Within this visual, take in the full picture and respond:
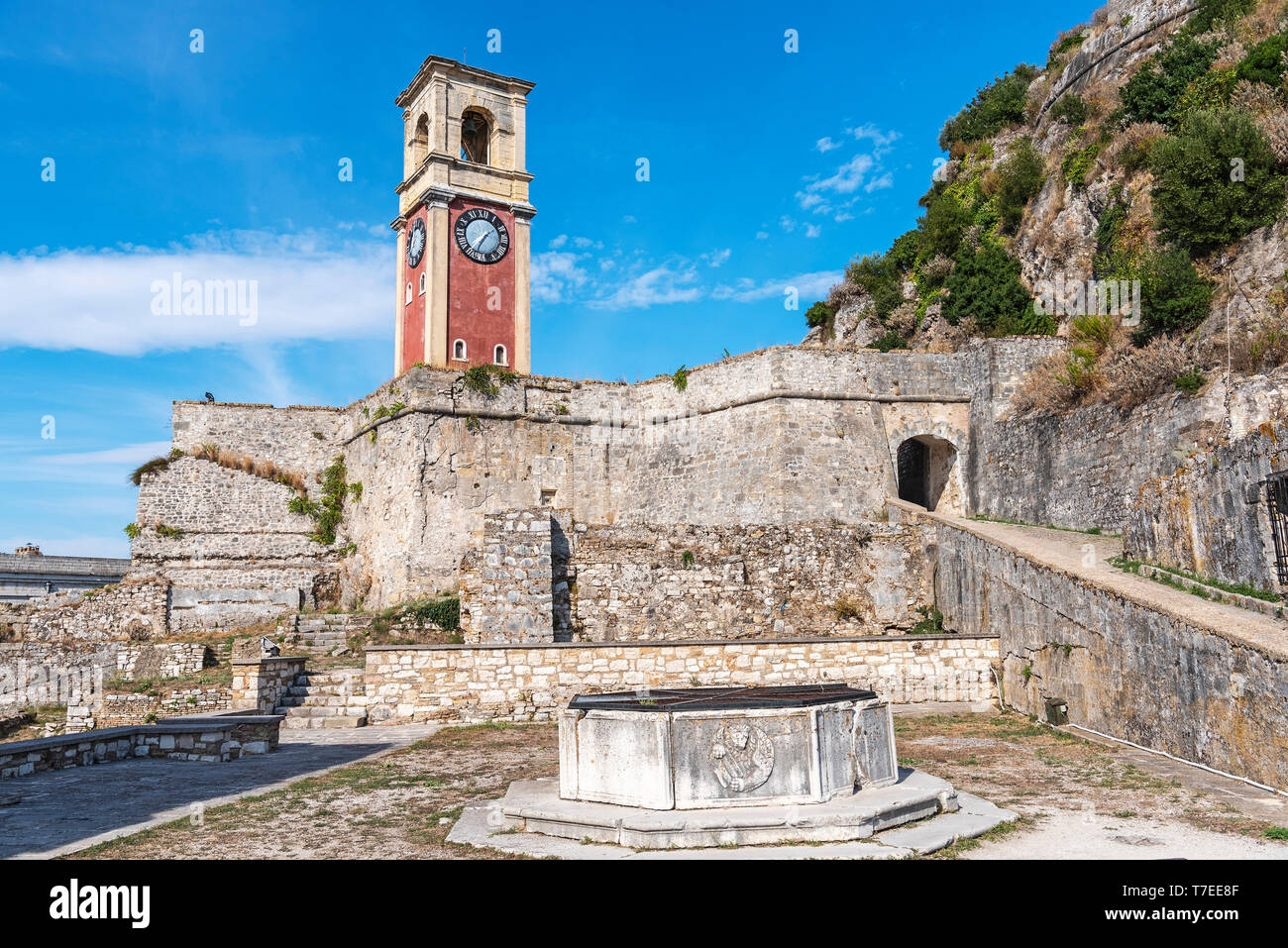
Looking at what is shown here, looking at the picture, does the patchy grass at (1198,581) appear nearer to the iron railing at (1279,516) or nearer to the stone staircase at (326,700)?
the iron railing at (1279,516)

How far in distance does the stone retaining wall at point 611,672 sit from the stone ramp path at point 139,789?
2.58ft

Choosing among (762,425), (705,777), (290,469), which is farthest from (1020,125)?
(705,777)

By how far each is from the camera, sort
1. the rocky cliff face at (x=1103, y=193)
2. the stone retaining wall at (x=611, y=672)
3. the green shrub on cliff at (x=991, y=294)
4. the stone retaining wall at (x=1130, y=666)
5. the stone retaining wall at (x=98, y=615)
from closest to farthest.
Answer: the stone retaining wall at (x=1130, y=666) → the stone retaining wall at (x=611, y=672) → the rocky cliff face at (x=1103, y=193) → the stone retaining wall at (x=98, y=615) → the green shrub on cliff at (x=991, y=294)

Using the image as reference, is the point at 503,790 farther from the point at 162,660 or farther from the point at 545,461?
the point at 545,461

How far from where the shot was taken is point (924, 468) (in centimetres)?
2267

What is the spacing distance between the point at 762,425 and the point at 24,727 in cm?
1449

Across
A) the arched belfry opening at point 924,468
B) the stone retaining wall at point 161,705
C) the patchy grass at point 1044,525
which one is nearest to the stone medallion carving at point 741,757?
the stone retaining wall at point 161,705

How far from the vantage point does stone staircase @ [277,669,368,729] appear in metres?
12.4

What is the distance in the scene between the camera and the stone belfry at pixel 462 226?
2569 cm

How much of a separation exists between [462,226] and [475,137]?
4192 millimetres

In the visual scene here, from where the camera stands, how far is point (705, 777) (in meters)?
5.95
